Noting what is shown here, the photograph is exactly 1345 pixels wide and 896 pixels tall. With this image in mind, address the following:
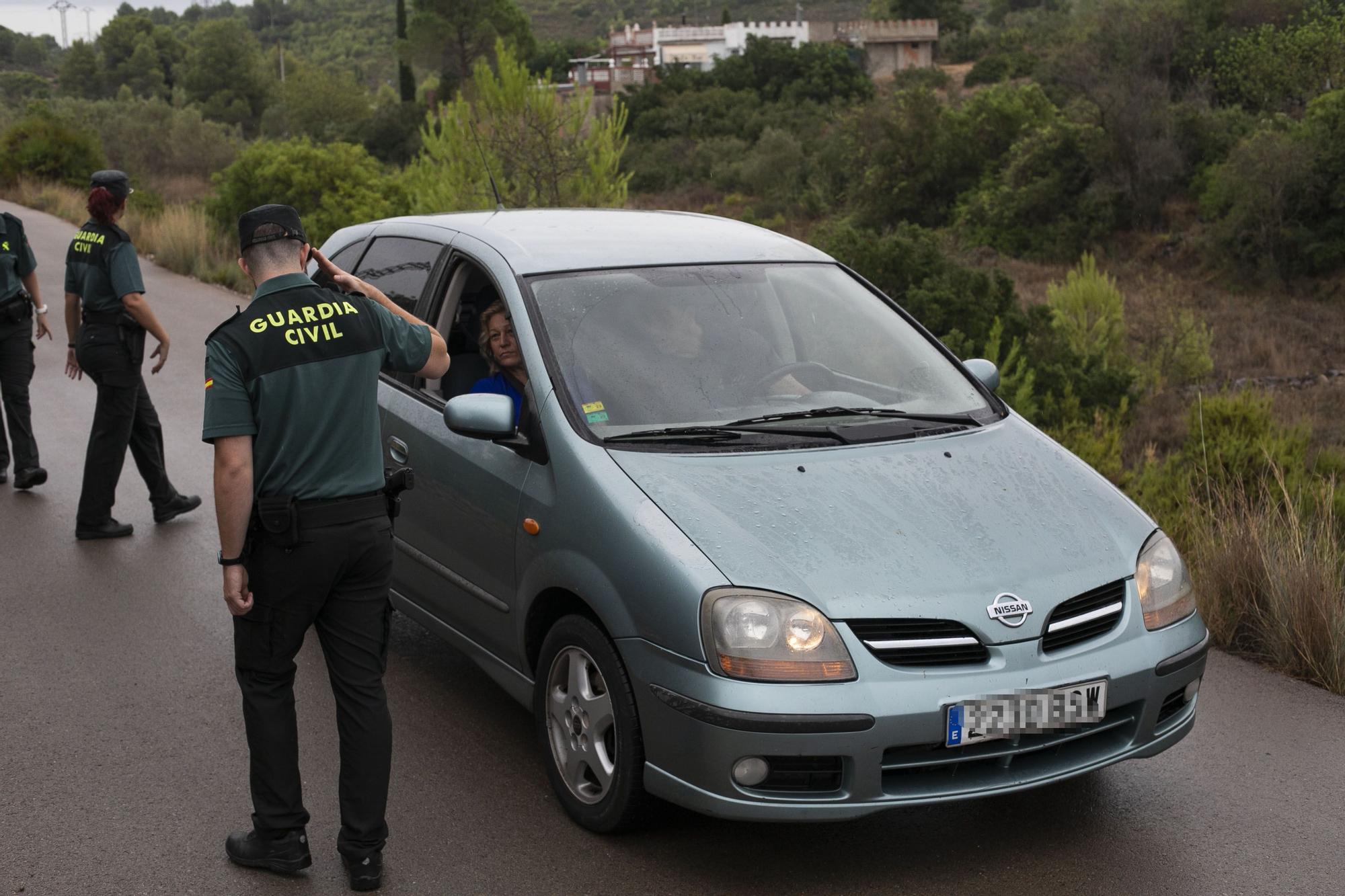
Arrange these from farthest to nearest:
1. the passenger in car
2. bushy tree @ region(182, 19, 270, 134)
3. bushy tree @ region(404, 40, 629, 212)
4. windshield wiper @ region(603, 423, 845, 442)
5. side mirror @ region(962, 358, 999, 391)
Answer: bushy tree @ region(182, 19, 270, 134) → bushy tree @ region(404, 40, 629, 212) → side mirror @ region(962, 358, 999, 391) → the passenger in car → windshield wiper @ region(603, 423, 845, 442)

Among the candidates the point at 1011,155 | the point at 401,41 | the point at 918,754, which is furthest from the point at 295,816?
the point at 401,41

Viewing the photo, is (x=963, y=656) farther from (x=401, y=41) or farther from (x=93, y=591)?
(x=401, y=41)

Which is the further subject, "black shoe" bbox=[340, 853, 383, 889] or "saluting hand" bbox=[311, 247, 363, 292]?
"saluting hand" bbox=[311, 247, 363, 292]

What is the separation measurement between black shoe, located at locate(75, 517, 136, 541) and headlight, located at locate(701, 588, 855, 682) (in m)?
4.98

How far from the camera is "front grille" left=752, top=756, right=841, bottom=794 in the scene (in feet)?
11.5

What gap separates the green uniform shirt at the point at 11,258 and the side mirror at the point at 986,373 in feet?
19.0

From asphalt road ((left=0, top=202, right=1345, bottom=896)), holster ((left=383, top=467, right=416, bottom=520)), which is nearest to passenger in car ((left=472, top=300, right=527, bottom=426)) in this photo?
holster ((left=383, top=467, right=416, bottom=520))

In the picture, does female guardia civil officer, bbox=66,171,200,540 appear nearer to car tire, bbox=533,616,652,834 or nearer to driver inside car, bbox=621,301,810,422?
driver inside car, bbox=621,301,810,422

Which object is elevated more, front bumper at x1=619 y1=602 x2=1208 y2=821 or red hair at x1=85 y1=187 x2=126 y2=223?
red hair at x1=85 y1=187 x2=126 y2=223

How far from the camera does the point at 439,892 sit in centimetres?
375

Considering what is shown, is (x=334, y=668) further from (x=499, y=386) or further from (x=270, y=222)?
(x=499, y=386)

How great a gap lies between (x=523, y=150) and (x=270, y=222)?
12.6 m

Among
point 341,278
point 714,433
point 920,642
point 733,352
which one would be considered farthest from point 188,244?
point 920,642

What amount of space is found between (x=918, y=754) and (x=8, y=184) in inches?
1484
